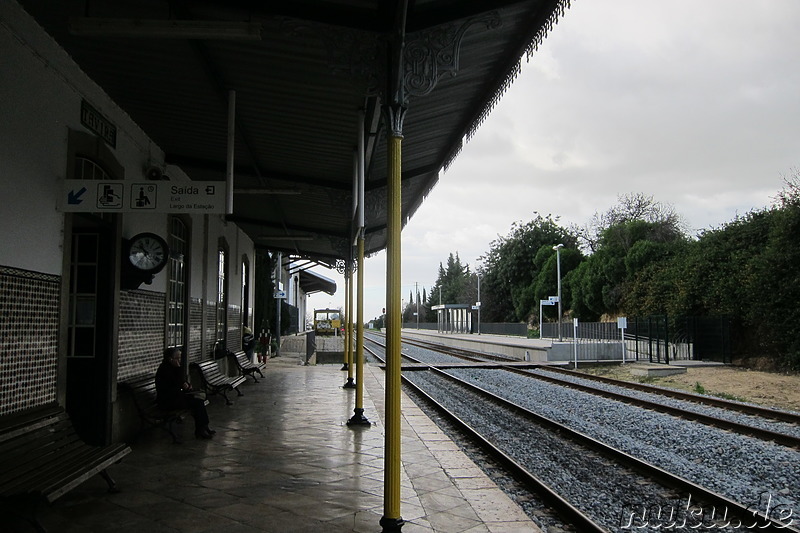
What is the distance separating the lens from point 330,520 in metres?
4.34

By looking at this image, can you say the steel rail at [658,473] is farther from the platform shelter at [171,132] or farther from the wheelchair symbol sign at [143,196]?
the wheelchair symbol sign at [143,196]

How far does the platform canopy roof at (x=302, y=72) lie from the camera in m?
4.45

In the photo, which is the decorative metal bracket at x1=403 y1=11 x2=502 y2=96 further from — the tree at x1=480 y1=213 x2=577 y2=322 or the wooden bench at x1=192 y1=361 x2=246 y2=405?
the tree at x1=480 y1=213 x2=577 y2=322

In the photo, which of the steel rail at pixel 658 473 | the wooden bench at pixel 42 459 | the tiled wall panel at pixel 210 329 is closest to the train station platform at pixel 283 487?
the wooden bench at pixel 42 459

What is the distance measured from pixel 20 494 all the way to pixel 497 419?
25.7 feet

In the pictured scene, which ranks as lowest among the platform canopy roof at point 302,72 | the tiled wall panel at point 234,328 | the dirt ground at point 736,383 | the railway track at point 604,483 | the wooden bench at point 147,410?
the dirt ground at point 736,383

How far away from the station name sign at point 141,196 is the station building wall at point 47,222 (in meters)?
0.16

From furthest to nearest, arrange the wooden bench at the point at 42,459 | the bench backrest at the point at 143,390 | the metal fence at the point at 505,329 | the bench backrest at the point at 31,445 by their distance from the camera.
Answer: the metal fence at the point at 505,329, the bench backrest at the point at 143,390, the bench backrest at the point at 31,445, the wooden bench at the point at 42,459

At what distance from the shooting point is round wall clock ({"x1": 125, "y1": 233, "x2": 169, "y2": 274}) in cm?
711

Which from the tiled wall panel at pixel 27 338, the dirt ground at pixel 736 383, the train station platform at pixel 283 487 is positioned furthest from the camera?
the dirt ground at pixel 736 383

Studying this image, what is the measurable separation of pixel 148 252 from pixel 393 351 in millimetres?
4299

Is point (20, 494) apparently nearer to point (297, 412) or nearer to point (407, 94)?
point (407, 94)

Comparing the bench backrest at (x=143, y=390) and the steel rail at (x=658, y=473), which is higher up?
the bench backrest at (x=143, y=390)

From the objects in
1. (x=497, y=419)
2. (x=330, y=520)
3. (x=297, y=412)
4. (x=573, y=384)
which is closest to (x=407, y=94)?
(x=330, y=520)
